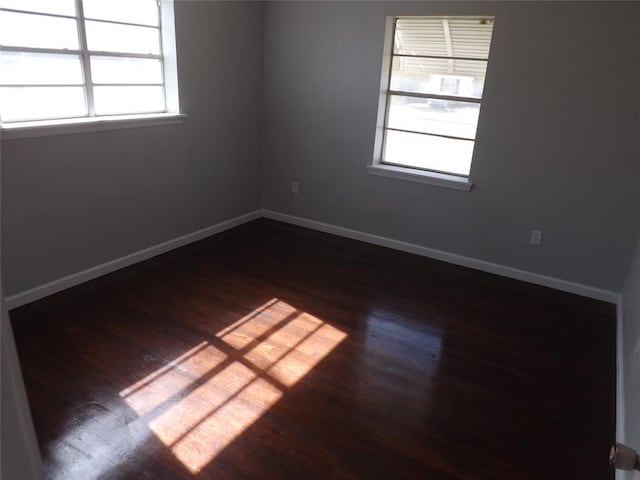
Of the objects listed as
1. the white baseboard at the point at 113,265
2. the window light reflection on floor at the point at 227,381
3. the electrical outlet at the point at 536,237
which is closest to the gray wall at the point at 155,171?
the white baseboard at the point at 113,265

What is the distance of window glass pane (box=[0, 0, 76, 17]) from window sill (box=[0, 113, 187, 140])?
623mm

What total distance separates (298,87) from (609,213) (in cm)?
268

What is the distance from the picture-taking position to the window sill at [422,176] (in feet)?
12.4

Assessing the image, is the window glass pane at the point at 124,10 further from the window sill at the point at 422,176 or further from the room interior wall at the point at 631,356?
the room interior wall at the point at 631,356

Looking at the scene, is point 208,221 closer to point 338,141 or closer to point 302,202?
point 302,202

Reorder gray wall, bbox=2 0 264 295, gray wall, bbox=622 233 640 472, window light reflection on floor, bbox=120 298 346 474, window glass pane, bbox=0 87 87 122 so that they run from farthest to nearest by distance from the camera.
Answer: gray wall, bbox=2 0 264 295, window glass pane, bbox=0 87 87 122, window light reflection on floor, bbox=120 298 346 474, gray wall, bbox=622 233 640 472

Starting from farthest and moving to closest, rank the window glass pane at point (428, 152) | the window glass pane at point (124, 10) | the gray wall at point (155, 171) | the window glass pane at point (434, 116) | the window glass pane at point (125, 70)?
the window glass pane at point (428, 152), the window glass pane at point (434, 116), the window glass pane at point (125, 70), the window glass pane at point (124, 10), the gray wall at point (155, 171)

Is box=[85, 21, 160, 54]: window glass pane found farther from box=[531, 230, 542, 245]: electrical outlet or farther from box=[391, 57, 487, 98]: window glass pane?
box=[531, 230, 542, 245]: electrical outlet

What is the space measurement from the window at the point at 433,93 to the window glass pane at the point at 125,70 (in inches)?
71.2

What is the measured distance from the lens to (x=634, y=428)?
1.82 meters

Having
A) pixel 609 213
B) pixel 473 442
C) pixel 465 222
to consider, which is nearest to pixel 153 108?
pixel 465 222

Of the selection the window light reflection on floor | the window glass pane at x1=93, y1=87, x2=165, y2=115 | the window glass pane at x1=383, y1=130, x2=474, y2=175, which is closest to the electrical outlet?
the window glass pane at x1=383, y1=130, x2=474, y2=175

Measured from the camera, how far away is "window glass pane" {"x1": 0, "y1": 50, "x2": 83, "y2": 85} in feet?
8.85

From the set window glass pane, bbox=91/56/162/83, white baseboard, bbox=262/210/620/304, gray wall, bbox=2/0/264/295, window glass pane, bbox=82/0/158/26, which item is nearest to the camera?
gray wall, bbox=2/0/264/295
